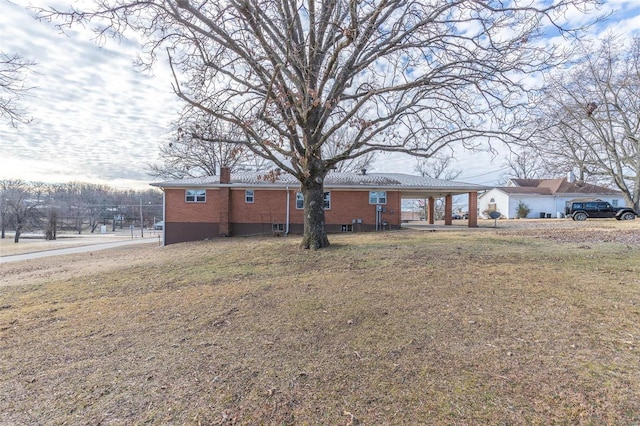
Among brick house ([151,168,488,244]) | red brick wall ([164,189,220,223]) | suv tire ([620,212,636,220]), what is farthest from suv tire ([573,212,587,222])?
red brick wall ([164,189,220,223])

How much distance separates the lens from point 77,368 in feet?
11.0

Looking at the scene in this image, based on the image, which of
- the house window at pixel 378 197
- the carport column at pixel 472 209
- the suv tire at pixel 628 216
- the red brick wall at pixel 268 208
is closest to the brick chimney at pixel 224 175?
the red brick wall at pixel 268 208

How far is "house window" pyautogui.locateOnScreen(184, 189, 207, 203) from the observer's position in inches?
738

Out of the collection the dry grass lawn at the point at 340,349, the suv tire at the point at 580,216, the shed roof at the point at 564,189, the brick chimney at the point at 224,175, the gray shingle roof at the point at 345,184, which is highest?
the shed roof at the point at 564,189

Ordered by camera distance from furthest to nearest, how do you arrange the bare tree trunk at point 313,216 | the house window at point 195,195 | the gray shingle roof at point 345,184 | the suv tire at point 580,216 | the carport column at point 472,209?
the suv tire at point 580,216 < the carport column at point 472,209 < the house window at point 195,195 < the gray shingle roof at point 345,184 < the bare tree trunk at point 313,216

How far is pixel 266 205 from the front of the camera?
18953 mm

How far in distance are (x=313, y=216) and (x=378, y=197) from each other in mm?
10075

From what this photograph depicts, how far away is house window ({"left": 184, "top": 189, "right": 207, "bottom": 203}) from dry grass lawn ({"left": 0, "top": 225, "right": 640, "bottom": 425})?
40.3 ft

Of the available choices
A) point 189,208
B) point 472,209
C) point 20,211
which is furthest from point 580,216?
point 20,211

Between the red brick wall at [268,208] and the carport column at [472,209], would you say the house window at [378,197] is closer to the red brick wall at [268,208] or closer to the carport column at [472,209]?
the red brick wall at [268,208]

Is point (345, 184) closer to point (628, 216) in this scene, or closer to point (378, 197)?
point (378, 197)

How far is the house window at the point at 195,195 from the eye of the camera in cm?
1875

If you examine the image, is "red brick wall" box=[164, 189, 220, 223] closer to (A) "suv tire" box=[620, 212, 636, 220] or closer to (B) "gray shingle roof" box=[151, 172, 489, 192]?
(B) "gray shingle roof" box=[151, 172, 489, 192]

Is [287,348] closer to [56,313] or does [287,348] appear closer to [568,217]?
[56,313]
